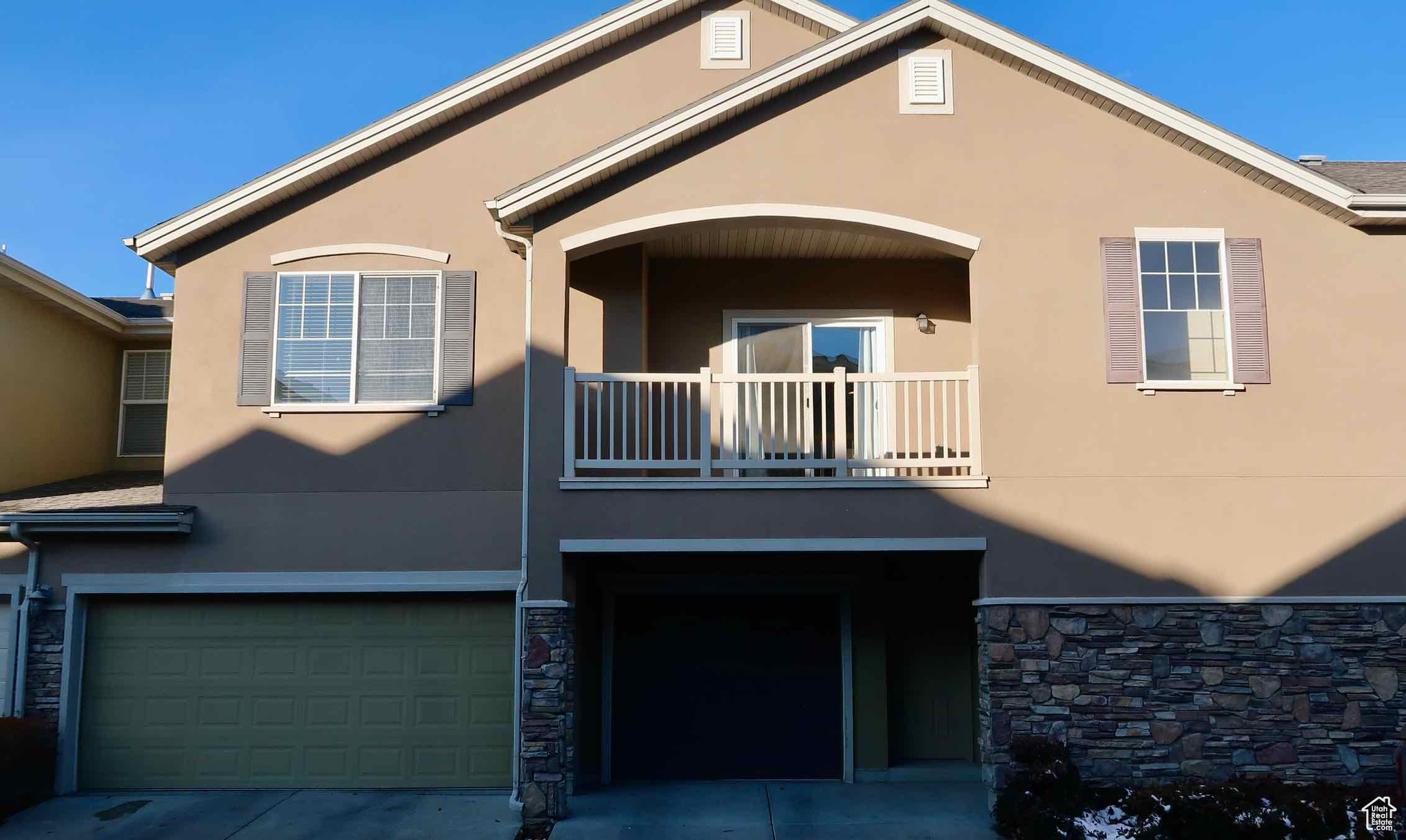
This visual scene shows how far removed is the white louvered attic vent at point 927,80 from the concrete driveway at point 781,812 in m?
6.53

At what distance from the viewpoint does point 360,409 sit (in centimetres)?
1080

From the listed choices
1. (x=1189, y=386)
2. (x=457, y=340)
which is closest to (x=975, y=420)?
(x=1189, y=386)

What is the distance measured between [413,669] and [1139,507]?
6971 millimetres

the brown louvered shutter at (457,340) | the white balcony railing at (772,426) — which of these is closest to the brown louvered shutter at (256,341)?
the brown louvered shutter at (457,340)

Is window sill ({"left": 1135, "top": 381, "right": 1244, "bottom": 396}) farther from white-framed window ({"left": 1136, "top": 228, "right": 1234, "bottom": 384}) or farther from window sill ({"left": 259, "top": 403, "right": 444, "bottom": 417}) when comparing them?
window sill ({"left": 259, "top": 403, "right": 444, "bottom": 417})

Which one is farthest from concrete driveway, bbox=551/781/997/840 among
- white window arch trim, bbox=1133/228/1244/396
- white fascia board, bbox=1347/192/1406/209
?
white fascia board, bbox=1347/192/1406/209

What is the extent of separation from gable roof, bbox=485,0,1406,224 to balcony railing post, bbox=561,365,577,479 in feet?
5.16

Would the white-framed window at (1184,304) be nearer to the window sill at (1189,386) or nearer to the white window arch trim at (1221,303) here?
the white window arch trim at (1221,303)

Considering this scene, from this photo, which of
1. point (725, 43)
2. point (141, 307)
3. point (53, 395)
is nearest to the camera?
point (725, 43)

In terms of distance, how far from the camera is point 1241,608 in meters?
9.42

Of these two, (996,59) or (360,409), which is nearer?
(996,59)

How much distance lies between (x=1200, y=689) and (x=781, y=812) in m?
3.79

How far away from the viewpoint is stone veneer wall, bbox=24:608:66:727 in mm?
10336

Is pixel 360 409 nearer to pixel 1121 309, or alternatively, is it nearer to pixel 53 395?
pixel 53 395
